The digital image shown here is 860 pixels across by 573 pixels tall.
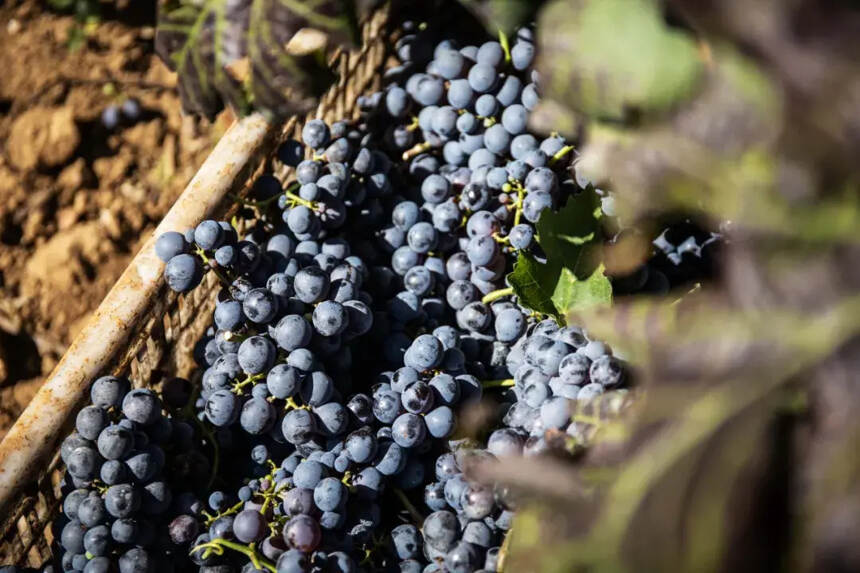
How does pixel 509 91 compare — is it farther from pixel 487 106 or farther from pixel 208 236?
pixel 208 236

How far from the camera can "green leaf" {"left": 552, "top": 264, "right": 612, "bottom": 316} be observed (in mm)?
853

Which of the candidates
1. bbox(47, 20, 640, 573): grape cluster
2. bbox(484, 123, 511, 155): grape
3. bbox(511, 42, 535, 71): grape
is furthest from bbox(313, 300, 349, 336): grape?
bbox(511, 42, 535, 71): grape

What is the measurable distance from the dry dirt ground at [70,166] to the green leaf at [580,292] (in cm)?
86

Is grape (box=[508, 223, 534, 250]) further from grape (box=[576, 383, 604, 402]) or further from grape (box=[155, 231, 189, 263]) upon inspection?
grape (box=[155, 231, 189, 263])

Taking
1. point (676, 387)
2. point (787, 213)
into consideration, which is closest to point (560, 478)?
point (676, 387)

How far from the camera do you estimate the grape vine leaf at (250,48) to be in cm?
71

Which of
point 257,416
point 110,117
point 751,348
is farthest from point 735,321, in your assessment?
point 110,117

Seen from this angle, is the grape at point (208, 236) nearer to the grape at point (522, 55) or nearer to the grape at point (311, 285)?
the grape at point (311, 285)

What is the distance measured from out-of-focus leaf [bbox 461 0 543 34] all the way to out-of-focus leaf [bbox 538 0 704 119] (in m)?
0.03

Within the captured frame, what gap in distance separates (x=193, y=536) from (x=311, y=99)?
0.50 metres

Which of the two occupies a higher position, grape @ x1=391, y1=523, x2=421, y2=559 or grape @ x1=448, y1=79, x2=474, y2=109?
grape @ x1=448, y1=79, x2=474, y2=109

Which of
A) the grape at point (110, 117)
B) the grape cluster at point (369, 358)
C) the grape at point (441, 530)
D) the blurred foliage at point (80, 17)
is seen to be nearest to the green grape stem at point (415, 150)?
the grape cluster at point (369, 358)

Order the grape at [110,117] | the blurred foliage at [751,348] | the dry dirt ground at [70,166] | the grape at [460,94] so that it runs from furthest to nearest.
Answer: the grape at [110,117] → the dry dirt ground at [70,166] → the grape at [460,94] → the blurred foliage at [751,348]

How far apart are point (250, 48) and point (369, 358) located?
1.41 ft
